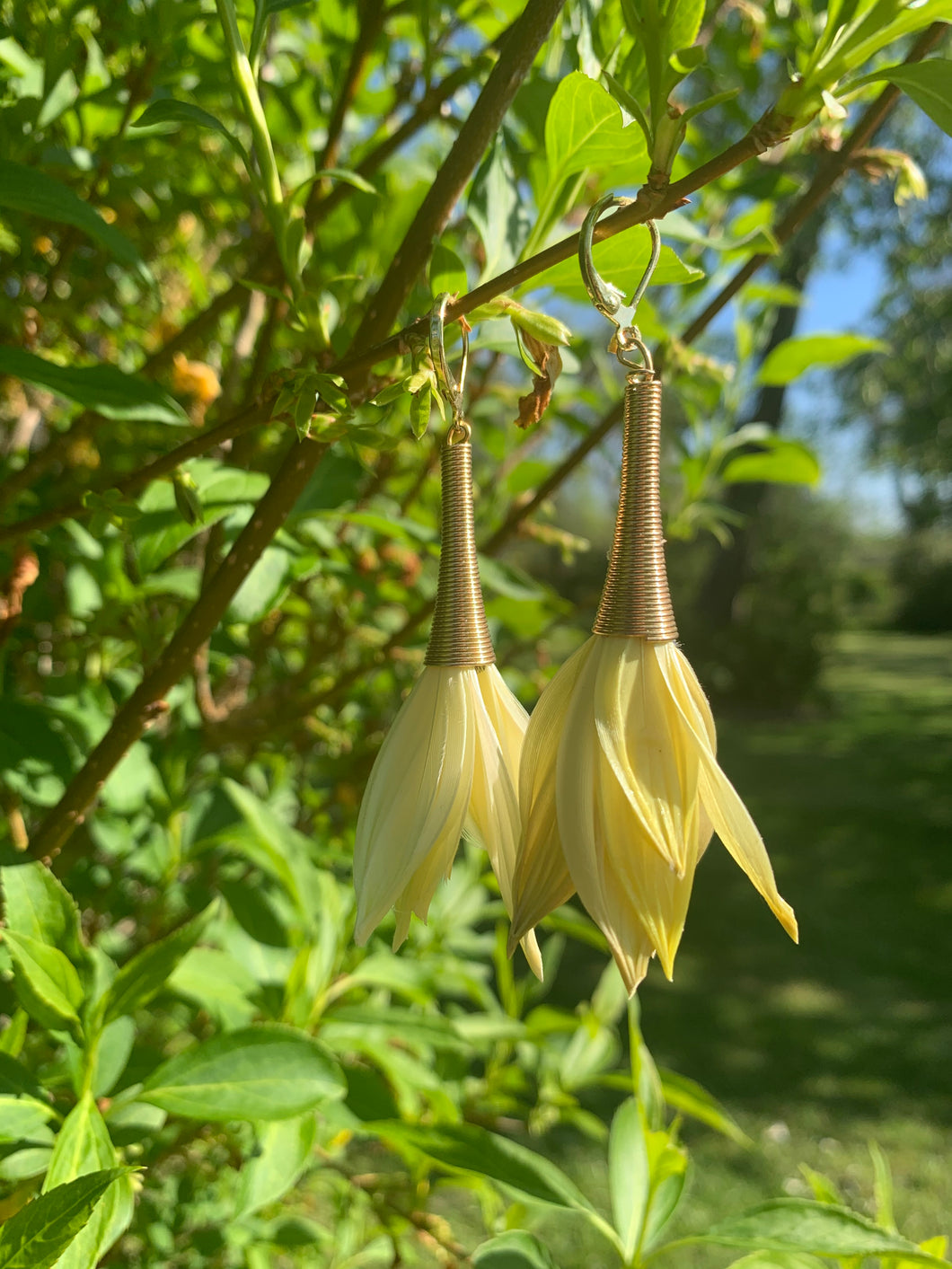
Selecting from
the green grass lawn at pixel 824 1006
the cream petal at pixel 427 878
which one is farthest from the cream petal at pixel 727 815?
the green grass lawn at pixel 824 1006

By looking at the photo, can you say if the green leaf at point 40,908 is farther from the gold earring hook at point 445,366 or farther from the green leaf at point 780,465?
the green leaf at point 780,465

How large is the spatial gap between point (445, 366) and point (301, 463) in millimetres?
118

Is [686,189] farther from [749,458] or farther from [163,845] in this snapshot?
[163,845]

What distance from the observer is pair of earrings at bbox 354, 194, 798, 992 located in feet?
1.27

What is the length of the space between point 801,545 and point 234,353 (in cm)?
1514

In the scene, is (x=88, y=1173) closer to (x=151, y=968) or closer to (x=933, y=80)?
(x=151, y=968)

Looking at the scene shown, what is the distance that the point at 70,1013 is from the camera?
1.79 ft

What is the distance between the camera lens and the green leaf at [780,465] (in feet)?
3.30

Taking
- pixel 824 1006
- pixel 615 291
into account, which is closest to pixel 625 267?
pixel 615 291

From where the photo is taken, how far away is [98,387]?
1.87ft

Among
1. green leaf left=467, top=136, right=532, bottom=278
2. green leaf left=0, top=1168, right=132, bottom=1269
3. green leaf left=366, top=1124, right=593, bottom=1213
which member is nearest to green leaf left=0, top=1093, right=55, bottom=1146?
green leaf left=0, top=1168, right=132, bottom=1269

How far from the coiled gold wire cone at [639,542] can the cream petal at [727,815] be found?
0.03m

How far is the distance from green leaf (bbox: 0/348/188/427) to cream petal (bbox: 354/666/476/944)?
0.27m

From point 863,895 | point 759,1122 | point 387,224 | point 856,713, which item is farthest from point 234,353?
point 856,713
